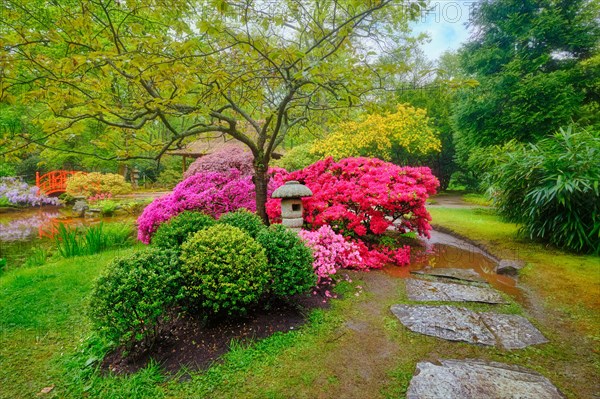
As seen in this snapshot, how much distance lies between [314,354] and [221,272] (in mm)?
983

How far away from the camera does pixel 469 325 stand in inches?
105

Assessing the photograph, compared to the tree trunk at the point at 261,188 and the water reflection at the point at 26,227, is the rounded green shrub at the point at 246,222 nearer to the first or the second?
the tree trunk at the point at 261,188

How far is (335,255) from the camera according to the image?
155 inches

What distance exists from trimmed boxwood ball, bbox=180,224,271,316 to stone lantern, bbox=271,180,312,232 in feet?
5.49

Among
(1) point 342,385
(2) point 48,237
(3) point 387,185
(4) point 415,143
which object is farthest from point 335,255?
(4) point 415,143

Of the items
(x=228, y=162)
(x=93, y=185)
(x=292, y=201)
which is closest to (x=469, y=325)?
(x=292, y=201)

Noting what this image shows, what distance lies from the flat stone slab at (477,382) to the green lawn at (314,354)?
0.09m

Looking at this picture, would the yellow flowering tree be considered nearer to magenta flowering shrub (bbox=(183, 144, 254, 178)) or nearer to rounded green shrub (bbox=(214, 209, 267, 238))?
magenta flowering shrub (bbox=(183, 144, 254, 178))

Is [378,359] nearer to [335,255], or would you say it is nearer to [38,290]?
[335,255]

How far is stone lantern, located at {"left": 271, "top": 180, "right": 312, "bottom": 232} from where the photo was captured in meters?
4.23

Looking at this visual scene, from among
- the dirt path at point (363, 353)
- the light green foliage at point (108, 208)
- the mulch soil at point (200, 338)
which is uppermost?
the light green foliage at point (108, 208)

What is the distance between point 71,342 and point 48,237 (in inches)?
279

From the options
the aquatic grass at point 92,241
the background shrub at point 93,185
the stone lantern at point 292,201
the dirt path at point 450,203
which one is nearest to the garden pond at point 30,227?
the aquatic grass at point 92,241

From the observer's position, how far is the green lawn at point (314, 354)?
1.94 meters
